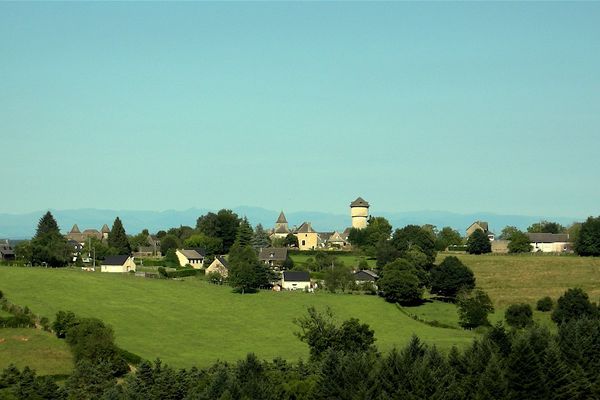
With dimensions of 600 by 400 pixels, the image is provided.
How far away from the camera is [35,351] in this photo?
3105 inches

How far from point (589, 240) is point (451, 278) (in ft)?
122

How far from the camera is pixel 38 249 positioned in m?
134

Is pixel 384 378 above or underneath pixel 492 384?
above

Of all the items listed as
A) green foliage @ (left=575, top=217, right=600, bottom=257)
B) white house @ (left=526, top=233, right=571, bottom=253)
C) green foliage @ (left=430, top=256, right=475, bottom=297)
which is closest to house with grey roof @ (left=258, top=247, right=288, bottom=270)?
green foliage @ (left=430, top=256, right=475, bottom=297)

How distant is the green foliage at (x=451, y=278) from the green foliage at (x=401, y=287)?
3.73 metres

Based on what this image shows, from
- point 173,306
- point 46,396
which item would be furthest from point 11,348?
point 173,306

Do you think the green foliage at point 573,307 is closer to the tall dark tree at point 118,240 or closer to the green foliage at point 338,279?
the green foliage at point 338,279

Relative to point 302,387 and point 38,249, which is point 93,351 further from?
point 38,249

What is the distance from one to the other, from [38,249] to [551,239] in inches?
3814

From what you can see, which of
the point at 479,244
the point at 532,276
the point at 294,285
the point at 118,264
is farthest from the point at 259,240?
the point at 532,276

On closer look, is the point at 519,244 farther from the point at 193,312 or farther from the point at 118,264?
the point at 193,312

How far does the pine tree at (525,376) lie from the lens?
6262 centimetres

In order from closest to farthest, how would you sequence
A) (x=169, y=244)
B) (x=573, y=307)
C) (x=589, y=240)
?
(x=573, y=307), (x=589, y=240), (x=169, y=244)

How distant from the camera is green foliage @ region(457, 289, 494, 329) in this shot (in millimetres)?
99750
